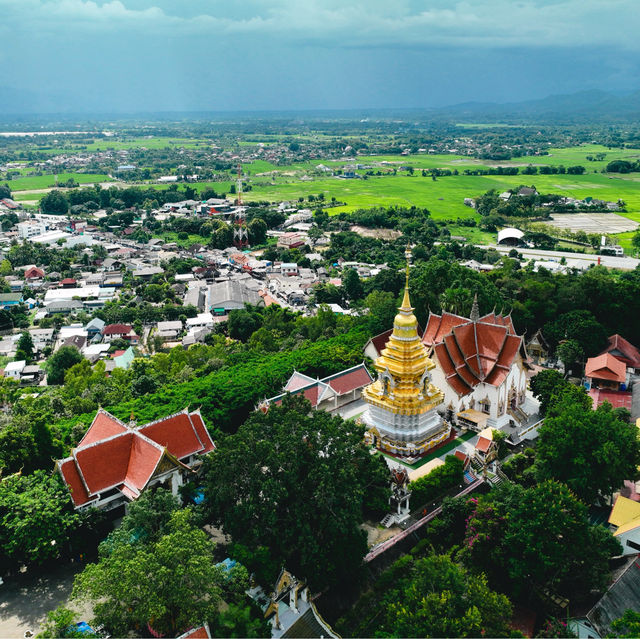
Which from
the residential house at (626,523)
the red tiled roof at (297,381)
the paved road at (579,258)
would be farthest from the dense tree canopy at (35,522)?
the paved road at (579,258)

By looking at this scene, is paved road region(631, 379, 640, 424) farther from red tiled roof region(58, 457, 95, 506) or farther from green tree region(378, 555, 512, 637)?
red tiled roof region(58, 457, 95, 506)

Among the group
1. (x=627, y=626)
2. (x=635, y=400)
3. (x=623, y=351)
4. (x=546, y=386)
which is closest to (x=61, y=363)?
(x=546, y=386)

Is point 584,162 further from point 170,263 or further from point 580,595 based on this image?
point 580,595

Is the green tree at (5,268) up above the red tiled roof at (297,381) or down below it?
below

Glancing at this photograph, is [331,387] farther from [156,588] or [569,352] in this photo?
[156,588]

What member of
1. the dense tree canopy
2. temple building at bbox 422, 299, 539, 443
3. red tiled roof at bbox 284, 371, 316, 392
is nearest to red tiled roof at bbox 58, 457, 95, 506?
the dense tree canopy

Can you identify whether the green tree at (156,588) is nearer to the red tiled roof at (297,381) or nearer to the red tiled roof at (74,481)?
the red tiled roof at (74,481)

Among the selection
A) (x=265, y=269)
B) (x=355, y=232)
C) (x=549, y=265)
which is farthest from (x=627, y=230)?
(x=265, y=269)
